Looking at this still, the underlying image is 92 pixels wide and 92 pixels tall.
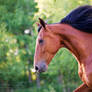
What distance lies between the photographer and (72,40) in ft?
19.6

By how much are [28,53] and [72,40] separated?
20815 mm

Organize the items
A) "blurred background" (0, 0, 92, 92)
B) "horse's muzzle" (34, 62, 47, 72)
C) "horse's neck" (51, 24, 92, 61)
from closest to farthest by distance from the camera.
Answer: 1. "horse's muzzle" (34, 62, 47, 72)
2. "horse's neck" (51, 24, 92, 61)
3. "blurred background" (0, 0, 92, 92)

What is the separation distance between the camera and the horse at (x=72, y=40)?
5859 mm

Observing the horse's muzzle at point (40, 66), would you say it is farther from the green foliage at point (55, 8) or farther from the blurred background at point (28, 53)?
the green foliage at point (55, 8)

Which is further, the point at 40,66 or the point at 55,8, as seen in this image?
the point at 55,8

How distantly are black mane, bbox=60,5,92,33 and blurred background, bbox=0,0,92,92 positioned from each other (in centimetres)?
650

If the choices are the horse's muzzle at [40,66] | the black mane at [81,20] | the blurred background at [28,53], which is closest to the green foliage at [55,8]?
the blurred background at [28,53]

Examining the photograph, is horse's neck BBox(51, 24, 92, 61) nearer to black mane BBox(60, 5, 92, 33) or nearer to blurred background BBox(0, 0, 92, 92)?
black mane BBox(60, 5, 92, 33)

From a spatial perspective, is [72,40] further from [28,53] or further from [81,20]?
[28,53]

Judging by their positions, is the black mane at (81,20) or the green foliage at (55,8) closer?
the black mane at (81,20)

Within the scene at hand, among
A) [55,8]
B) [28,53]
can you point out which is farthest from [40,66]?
[28,53]

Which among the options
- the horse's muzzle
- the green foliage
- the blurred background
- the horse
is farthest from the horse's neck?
the green foliage

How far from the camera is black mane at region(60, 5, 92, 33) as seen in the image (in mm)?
6020

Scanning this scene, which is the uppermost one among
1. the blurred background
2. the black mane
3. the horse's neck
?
the black mane
